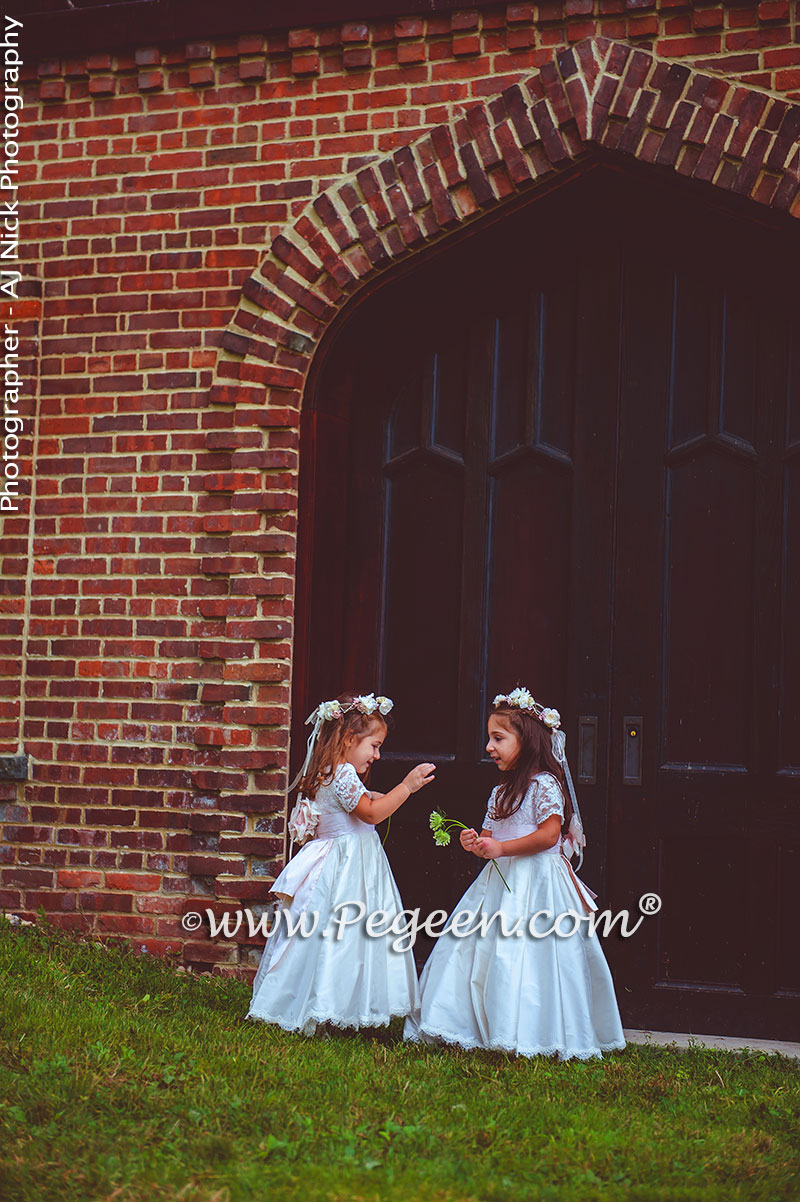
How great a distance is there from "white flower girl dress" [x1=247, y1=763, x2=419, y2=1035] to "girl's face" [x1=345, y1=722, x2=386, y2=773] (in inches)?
2.6

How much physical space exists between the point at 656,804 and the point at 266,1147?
7.82 feet

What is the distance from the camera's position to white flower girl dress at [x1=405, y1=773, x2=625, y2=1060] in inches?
165

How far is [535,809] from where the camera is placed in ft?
14.5

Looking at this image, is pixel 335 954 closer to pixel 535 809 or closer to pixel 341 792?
pixel 341 792

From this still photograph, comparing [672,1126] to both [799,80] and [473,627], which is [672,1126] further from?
[799,80]

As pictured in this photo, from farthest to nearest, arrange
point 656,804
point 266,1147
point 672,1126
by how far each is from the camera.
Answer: point 656,804
point 672,1126
point 266,1147

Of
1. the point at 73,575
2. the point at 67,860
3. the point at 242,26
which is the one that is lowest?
the point at 67,860

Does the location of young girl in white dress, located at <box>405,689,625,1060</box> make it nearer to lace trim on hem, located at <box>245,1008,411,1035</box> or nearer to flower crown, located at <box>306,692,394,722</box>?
lace trim on hem, located at <box>245,1008,411,1035</box>

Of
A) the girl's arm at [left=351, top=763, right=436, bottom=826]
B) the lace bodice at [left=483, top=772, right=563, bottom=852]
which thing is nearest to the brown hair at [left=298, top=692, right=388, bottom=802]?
the girl's arm at [left=351, top=763, right=436, bottom=826]

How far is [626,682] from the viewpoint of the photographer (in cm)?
500

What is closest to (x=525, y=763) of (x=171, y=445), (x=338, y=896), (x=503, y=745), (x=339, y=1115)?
(x=503, y=745)

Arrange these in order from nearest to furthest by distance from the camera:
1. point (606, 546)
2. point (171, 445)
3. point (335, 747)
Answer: point (335, 747) → point (606, 546) → point (171, 445)

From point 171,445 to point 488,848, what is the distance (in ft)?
7.53

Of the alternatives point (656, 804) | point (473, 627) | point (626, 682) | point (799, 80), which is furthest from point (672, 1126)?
point (799, 80)
